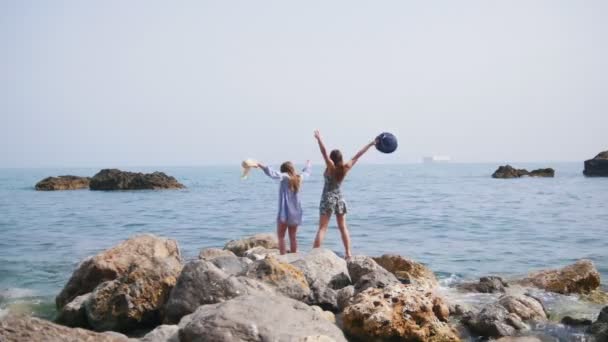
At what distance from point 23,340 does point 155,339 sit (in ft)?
4.62

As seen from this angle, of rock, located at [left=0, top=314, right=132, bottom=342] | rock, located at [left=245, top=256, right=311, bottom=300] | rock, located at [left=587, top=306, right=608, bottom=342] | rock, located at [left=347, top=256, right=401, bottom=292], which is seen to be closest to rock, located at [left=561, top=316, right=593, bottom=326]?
rock, located at [left=587, top=306, right=608, bottom=342]

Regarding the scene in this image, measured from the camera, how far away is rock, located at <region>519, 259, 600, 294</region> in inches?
393

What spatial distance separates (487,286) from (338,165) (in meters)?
3.34

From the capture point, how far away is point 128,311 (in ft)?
24.6

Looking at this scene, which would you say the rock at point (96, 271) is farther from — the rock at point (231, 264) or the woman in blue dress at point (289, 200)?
the woman in blue dress at point (289, 200)

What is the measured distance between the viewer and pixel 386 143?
407 inches

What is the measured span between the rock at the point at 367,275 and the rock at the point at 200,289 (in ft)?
5.29

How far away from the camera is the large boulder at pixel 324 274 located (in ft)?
26.1

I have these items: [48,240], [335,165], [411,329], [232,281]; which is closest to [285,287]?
[232,281]

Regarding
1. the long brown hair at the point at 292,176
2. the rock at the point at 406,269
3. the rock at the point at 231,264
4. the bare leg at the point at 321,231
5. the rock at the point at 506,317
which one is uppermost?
the long brown hair at the point at 292,176

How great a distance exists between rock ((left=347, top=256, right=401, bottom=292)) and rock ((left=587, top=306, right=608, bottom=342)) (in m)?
2.57

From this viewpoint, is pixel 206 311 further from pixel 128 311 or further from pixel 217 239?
pixel 217 239

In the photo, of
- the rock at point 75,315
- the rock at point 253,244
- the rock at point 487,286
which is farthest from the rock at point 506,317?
the rock at point 253,244

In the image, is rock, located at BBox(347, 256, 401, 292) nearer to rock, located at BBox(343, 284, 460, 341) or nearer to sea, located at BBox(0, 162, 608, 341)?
rock, located at BBox(343, 284, 460, 341)
